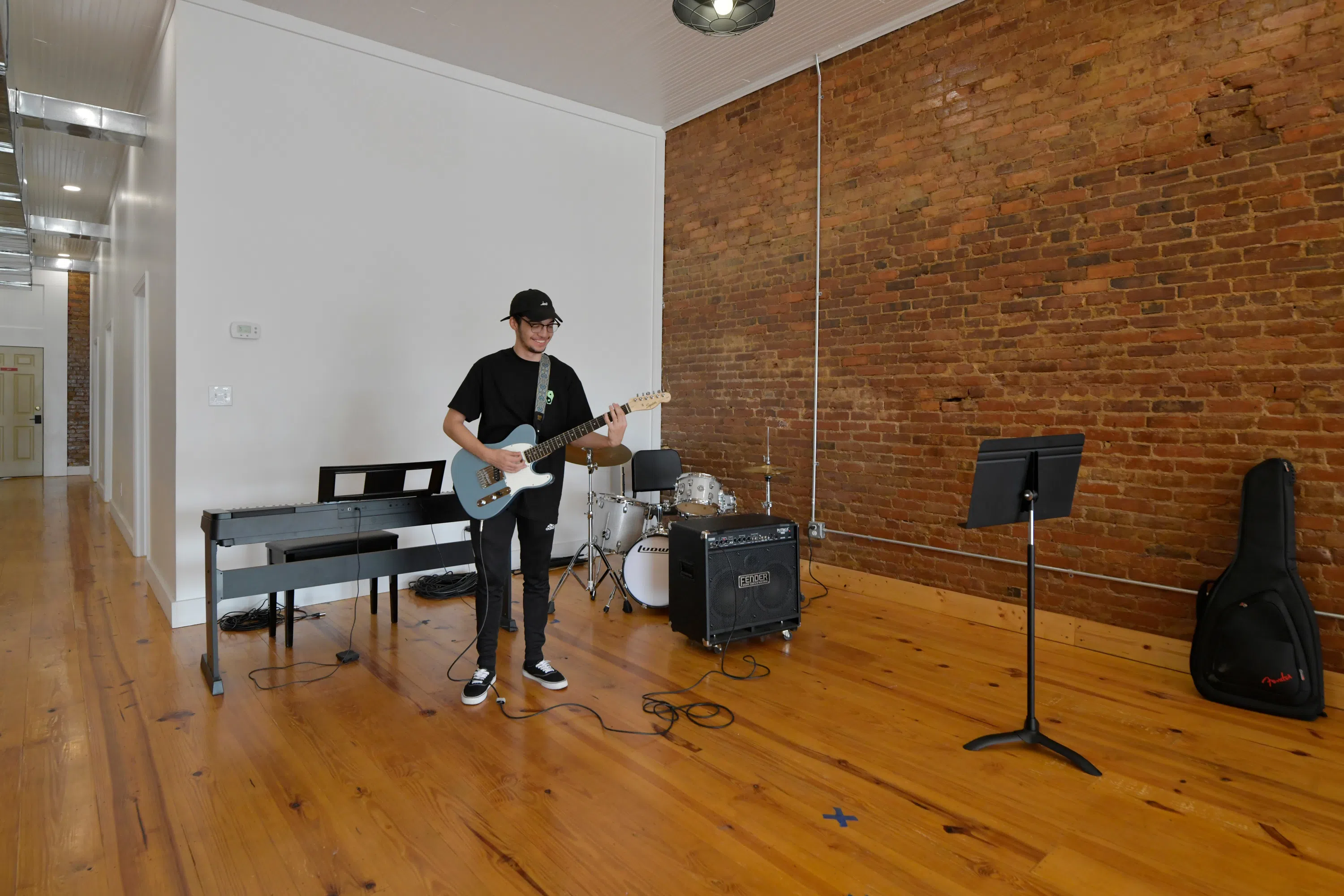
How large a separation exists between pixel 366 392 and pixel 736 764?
11.7ft

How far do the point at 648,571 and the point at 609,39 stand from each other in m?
3.53

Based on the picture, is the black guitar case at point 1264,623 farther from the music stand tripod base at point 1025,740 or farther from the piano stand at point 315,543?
the piano stand at point 315,543

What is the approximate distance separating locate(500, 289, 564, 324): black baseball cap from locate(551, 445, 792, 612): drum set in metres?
1.35

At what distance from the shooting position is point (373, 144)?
5.00m

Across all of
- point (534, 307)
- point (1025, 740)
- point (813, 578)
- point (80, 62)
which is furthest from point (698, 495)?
point (80, 62)

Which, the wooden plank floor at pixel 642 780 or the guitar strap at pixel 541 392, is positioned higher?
the guitar strap at pixel 541 392

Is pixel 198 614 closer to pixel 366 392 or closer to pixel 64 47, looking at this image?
pixel 366 392

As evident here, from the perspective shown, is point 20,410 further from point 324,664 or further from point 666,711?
point 666,711

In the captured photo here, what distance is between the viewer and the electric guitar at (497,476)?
126 inches

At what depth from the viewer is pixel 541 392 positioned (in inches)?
130

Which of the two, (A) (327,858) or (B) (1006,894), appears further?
(A) (327,858)

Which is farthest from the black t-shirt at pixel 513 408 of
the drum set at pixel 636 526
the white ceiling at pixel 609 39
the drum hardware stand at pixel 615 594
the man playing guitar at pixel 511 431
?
the white ceiling at pixel 609 39

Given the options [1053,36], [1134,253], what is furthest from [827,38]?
[1134,253]

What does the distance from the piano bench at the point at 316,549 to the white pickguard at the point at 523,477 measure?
39.2 inches
